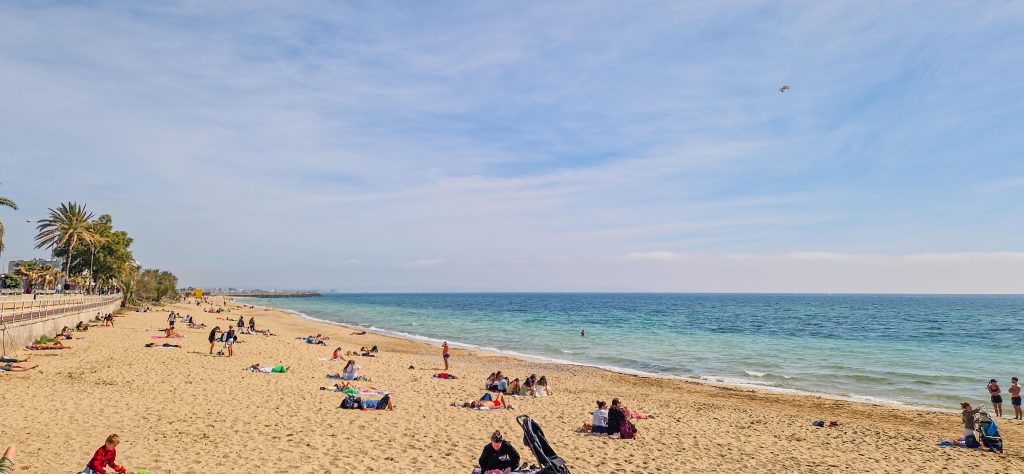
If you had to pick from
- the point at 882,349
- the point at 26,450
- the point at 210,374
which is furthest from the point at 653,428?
the point at 882,349

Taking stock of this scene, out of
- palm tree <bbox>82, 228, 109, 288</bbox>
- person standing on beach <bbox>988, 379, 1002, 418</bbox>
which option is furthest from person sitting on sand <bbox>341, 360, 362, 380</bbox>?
palm tree <bbox>82, 228, 109, 288</bbox>

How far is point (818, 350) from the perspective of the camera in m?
39.9

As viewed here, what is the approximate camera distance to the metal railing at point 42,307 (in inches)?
963

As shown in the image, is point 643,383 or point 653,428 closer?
point 653,428

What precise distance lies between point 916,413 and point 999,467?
7.24 metres

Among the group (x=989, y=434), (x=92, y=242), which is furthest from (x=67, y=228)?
(x=989, y=434)

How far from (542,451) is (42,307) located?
32.9m

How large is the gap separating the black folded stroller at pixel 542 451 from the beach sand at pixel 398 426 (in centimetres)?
203

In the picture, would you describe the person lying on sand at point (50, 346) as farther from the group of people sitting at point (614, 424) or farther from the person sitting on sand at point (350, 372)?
the group of people sitting at point (614, 424)

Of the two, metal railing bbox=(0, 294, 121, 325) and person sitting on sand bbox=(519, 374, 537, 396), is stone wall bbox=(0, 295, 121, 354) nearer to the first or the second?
metal railing bbox=(0, 294, 121, 325)

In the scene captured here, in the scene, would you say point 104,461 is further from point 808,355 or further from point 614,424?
point 808,355

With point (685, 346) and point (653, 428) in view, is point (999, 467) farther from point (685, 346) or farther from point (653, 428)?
point (685, 346)

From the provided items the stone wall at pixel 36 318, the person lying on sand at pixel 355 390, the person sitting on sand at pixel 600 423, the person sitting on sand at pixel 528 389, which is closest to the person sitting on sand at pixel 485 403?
the person sitting on sand at pixel 528 389

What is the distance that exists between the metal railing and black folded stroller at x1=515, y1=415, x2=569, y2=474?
76.2ft
